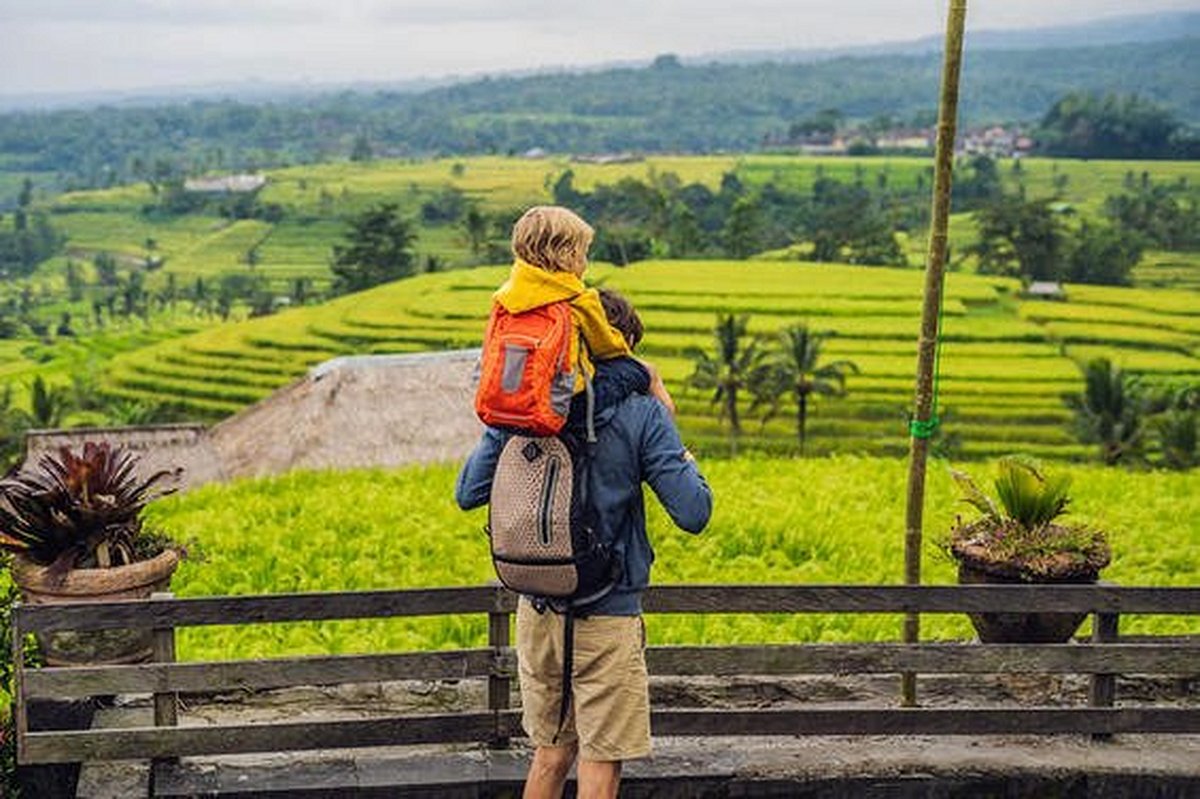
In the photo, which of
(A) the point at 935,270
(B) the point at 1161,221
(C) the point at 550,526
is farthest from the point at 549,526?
(B) the point at 1161,221

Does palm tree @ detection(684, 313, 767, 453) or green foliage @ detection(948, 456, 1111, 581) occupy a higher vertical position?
green foliage @ detection(948, 456, 1111, 581)

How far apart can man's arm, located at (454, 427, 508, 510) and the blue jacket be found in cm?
5

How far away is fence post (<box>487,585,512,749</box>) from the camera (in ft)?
19.1

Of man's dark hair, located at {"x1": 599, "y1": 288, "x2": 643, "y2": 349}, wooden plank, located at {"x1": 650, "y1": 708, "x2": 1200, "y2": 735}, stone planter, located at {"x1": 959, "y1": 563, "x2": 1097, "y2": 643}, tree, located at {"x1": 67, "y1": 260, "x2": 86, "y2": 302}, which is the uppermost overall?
man's dark hair, located at {"x1": 599, "y1": 288, "x2": 643, "y2": 349}

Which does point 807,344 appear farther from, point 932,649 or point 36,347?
point 36,347

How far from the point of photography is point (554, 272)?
441 centimetres

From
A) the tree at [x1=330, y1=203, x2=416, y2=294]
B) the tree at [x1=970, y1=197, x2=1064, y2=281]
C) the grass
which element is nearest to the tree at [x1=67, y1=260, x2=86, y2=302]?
the tree at [x1=330, y1=203, x2=416, y2=294]

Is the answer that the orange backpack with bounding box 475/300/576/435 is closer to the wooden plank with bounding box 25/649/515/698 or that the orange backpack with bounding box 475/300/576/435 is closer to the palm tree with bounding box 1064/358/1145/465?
the wooden plank with bounding box 25/649/515/698

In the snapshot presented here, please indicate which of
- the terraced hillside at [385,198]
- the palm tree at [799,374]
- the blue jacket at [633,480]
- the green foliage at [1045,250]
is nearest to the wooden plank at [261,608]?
the blue jacket at [633,480]

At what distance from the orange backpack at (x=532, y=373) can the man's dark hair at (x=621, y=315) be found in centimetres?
23

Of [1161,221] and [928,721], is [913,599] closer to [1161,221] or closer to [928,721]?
[928,721]

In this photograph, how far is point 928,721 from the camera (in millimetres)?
6020

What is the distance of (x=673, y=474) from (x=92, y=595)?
3.29 metres

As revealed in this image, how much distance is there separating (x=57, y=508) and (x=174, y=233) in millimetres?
168571
